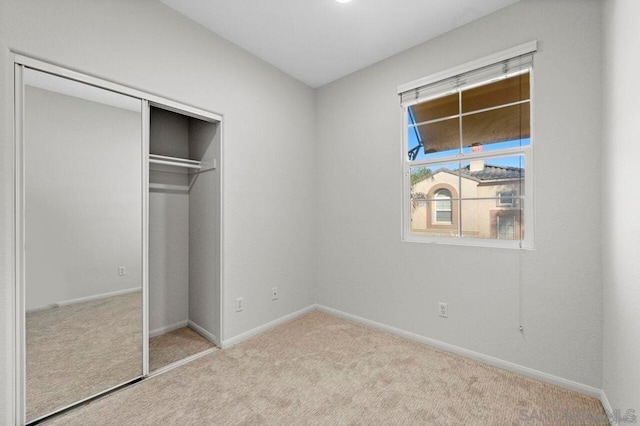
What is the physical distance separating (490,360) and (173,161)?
10.2ft

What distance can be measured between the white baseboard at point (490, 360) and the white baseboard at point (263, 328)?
482mm

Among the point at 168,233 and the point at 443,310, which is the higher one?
the point at 168,233

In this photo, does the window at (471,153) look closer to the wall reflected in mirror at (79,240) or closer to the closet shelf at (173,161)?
the closet shelf at (173,161)

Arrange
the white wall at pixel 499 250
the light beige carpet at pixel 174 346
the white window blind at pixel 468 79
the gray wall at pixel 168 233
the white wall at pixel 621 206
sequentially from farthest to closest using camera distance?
the gray wall at pixel 168 233
the light beige carpet at pixel 174 346
the white window blind at pixel 468 79
the white wall at pixel 499 250
the white wall at pixel 621 206

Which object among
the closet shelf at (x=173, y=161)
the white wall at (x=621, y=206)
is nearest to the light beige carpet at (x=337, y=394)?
the white wall at (x=621, y=206)

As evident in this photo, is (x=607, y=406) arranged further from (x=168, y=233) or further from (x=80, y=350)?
(x=168, y=233)

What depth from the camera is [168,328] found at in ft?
9.34

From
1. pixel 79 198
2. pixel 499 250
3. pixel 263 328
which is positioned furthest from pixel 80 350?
pixel 499 250

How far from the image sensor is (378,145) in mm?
2904

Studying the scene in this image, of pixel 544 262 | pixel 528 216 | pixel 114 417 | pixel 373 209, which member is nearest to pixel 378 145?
pixel 373 209

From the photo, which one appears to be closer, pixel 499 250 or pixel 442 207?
pixel 499 250

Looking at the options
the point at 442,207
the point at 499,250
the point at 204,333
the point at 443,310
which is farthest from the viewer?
the point at 204,333

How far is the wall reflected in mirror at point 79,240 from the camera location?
1.64m

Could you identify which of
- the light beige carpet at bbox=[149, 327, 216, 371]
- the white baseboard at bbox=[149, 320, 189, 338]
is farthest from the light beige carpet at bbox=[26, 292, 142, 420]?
the white baseboard at bbox=[149, 320, 189, 338]
